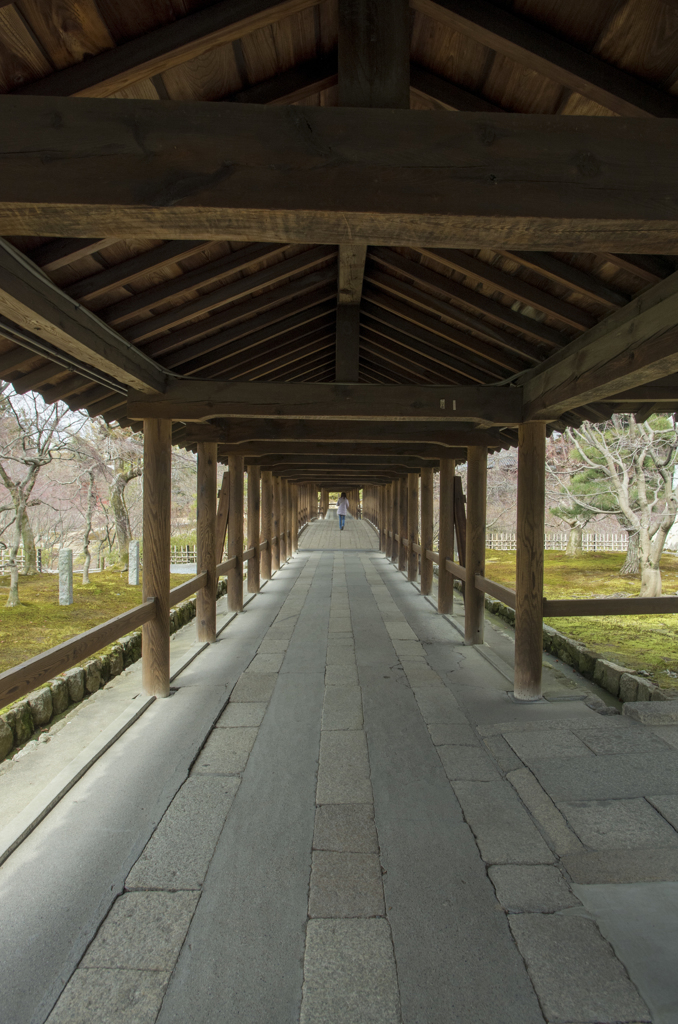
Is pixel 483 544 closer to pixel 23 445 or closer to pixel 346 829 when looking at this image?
pixel 346 829

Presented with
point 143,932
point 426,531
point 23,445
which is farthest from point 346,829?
point 23,445

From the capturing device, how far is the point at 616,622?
921 cm

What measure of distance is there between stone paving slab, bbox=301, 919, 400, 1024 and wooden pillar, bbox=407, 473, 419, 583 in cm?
869

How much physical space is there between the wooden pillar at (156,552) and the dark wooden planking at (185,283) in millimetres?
1474

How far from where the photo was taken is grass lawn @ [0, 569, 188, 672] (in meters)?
7.42

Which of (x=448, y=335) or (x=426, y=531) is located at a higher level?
(x=448, y=335)

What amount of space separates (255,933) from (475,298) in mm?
3427

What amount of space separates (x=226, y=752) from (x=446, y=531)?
4.67 metres

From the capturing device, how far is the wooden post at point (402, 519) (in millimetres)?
12164

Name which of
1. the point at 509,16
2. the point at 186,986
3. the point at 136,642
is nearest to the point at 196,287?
the point at 509,16

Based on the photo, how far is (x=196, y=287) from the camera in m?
3.20

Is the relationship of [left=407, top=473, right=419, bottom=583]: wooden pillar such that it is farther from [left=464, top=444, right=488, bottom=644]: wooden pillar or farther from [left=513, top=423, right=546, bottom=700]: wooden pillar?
[left=513, top=423, right=546, bottom=700]: wooden pillar

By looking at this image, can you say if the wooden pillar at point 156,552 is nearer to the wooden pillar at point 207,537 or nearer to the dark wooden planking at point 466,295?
the wooden pillar at point 207,537

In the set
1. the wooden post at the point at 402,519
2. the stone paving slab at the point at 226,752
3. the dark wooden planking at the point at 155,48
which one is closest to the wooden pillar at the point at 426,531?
the wooden post at the point at 402,519
